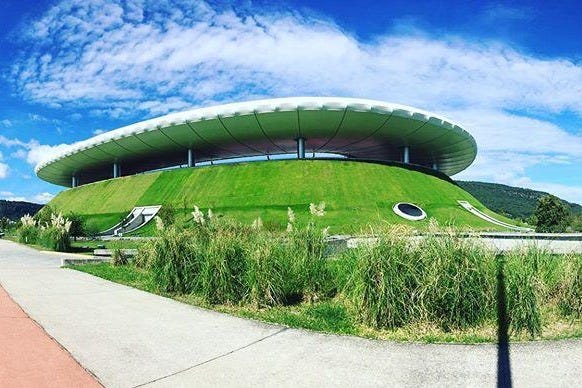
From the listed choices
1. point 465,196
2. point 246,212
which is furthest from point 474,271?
point 465,196

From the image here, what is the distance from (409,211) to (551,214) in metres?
18.2

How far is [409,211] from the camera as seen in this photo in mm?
37062

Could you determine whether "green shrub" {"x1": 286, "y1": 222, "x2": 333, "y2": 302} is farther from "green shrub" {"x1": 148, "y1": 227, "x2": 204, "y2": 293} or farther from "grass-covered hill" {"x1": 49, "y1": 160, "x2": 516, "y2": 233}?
"grass-covered hill" {"x1": 49, "y1": 160, "x2": 516, "y2": 233}

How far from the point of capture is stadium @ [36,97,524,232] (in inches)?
1475

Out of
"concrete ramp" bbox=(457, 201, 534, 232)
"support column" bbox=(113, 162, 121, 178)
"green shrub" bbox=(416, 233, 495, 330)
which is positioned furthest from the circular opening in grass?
"support column" bbox=(113, 162, 121, 178)

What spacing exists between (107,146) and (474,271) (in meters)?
50.8

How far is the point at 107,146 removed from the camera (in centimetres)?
5138

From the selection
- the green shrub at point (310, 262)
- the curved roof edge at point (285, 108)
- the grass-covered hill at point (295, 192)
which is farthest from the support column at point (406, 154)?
the green shrub at point (310, 262)

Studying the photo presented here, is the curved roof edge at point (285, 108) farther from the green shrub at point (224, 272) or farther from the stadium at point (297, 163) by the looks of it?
the green shrub at point (224, 272)

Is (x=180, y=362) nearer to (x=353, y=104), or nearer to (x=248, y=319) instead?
(x=248, y=319)

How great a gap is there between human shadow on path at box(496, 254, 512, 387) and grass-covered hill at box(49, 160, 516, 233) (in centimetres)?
2512

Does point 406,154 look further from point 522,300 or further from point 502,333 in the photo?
point 502,333

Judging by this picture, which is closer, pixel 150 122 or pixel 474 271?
pixel 474 271

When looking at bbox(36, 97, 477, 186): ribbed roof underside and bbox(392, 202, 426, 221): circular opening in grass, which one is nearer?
bbox(392, 202, 426, 221): circular opening in grass
